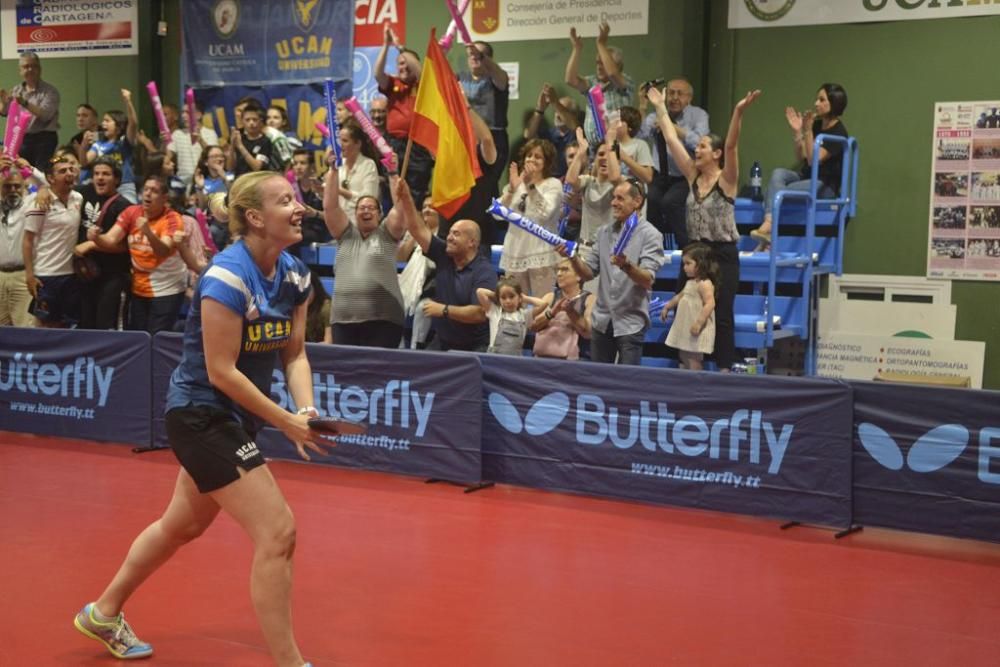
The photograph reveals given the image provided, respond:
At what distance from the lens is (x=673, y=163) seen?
11039 mm

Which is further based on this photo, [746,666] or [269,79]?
[269,79]

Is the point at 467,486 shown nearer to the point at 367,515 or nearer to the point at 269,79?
the point at 367,515

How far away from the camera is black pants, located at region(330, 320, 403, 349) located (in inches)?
372

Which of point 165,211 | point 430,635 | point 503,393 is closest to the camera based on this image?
point 430,635

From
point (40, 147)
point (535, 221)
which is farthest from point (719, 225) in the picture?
point (40, 147)

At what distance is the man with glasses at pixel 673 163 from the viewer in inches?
435

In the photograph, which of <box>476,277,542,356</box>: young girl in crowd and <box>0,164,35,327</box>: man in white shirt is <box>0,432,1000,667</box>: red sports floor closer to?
<box>476,277,542,356</box>: young girl in crowd

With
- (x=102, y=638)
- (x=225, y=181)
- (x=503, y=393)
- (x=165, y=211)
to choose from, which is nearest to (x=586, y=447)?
(x=503, y=393)

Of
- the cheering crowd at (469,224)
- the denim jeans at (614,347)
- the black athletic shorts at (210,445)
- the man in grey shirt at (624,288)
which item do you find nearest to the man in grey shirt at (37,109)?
the cheering crowd at (469,224)

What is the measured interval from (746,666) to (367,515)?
3283 millimetres

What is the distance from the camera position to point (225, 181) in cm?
1259

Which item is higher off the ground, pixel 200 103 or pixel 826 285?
pixel 200 103

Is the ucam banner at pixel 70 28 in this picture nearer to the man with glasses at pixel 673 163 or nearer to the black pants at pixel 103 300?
the black pants at pixel 103 300

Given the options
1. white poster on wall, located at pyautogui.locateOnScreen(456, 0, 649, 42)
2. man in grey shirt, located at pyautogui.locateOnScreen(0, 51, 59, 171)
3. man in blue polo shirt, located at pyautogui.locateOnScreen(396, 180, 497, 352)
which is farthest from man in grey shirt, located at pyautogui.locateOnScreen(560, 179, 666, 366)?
man in grey shirt, located at pyautogui.locateOnScreen(0, 51, 59, 171)
